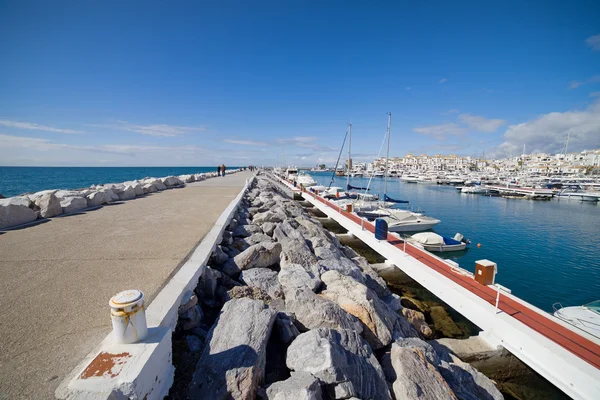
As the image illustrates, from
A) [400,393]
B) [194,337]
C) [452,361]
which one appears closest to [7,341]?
[194,337]

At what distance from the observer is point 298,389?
2.44 meters

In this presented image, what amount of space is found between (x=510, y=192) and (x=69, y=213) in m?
62.3

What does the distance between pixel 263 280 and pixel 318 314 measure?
1.71 meters

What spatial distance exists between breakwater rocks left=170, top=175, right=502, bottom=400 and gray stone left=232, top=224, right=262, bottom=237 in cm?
249

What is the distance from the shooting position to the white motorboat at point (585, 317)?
19.7 feet

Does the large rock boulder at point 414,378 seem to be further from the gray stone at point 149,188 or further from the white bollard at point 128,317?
the gray stone at point 149,188

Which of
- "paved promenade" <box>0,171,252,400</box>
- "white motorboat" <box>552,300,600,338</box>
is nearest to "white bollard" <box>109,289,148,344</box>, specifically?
"paved promenade" <box>0,171,252,400</box>

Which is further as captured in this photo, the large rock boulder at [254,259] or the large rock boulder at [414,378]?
the large rock boulder at [254,259]

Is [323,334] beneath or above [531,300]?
above

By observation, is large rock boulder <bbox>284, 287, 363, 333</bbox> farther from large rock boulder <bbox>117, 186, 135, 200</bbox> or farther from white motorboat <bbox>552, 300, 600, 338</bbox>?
large rock boulder <bbox>117, 186, 135, 200</bbox>

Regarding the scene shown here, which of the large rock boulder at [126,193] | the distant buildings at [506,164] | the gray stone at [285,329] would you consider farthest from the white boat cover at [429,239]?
the distant buildings at [506,164]

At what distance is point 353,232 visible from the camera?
46.8ft

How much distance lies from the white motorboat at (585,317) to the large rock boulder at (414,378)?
525 centimetres

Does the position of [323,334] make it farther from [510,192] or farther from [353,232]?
[510,192]
